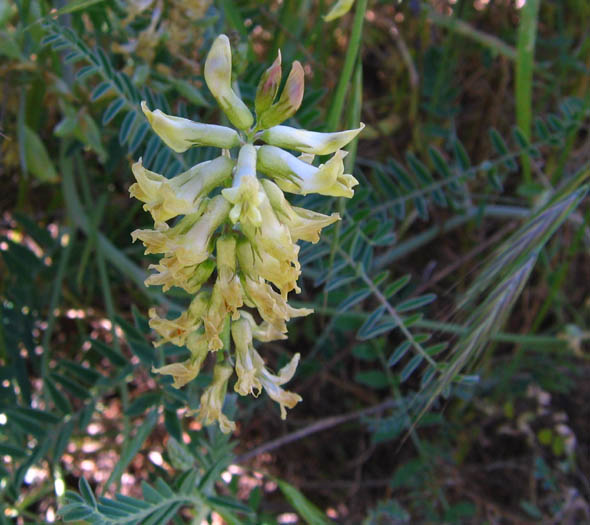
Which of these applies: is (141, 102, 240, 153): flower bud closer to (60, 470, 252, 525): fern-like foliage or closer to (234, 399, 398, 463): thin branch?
(60, 470, 252, 525): fern-like foliage

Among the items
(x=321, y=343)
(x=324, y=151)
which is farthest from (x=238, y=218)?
(x=321, y=343)

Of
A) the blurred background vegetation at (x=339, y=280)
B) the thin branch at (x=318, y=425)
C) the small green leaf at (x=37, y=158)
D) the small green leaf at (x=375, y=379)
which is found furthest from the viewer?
the small green leaf at (x=375, y=379)

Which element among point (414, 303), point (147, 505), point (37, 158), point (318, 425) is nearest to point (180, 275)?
point (147, 505)

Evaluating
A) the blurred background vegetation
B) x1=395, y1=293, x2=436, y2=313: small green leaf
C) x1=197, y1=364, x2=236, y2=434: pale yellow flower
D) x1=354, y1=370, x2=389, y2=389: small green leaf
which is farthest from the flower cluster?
x1=354, y1=370, x2=389, y2=389: small green leaf

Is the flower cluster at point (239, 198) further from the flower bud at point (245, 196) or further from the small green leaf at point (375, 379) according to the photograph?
the small green leaf at point (375, 379)

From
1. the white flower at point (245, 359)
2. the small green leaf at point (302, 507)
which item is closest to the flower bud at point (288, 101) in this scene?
the white flower at point (245, 359)

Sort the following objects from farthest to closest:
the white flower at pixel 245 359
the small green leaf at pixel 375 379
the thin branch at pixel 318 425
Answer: the small green leaf at pixel 375 379 < the thin branch at pixel 318 425 < the white flower at pixel 245 359

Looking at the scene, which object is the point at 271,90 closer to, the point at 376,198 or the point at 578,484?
the point at 376,198
